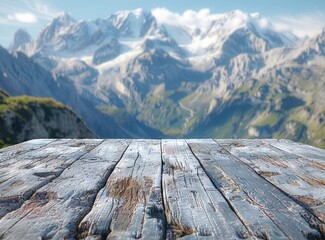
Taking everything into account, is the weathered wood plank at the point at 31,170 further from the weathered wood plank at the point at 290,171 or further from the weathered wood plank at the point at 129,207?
the weathered wood plank at the point at 290,171

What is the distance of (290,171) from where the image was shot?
480cm

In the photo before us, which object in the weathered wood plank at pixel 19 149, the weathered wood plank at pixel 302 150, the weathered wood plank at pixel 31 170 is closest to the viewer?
the weathered wood plank at pixel 31 170

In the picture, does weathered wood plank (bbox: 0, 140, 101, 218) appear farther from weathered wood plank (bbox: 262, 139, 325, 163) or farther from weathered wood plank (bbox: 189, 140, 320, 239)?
weathered wood plank (bbox: 262, 139, 325, 163)

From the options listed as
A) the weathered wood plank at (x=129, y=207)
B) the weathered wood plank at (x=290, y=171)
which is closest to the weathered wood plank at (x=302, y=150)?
the weathered wood plank at (x=290, y=171)

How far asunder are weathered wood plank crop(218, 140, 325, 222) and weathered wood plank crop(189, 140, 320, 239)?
150mm

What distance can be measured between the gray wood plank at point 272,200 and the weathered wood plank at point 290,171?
8 cm

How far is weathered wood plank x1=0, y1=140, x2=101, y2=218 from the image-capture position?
357cm

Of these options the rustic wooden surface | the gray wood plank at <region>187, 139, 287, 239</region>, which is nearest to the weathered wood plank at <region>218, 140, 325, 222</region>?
the rustic wooden surface

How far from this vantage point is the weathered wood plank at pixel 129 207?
275 centimetres

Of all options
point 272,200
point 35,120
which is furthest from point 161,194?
point 35,120

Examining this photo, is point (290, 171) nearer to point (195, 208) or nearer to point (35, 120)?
point (195, 208)

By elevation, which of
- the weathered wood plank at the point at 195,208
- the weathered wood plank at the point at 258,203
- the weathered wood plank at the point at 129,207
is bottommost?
the weathered wood plank at the point at 129,207

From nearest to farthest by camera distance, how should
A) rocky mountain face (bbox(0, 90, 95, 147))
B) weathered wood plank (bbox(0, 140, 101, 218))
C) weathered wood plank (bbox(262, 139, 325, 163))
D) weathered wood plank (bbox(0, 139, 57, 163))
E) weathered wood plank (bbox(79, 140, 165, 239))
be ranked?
1. weathered wood plank (bbox(79, 140, 165, 239))
2. weathered wood plank (bbox(0, 140, 101, 218))
3. weathered wood plank (bbox(0, 139, 57, 163))
4. weathered wood plank (bbox(262, 139, 325, 163))
5. rocky mountain face (bbox(0, 90, 95, 147))

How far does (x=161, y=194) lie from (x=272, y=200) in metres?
1.10
